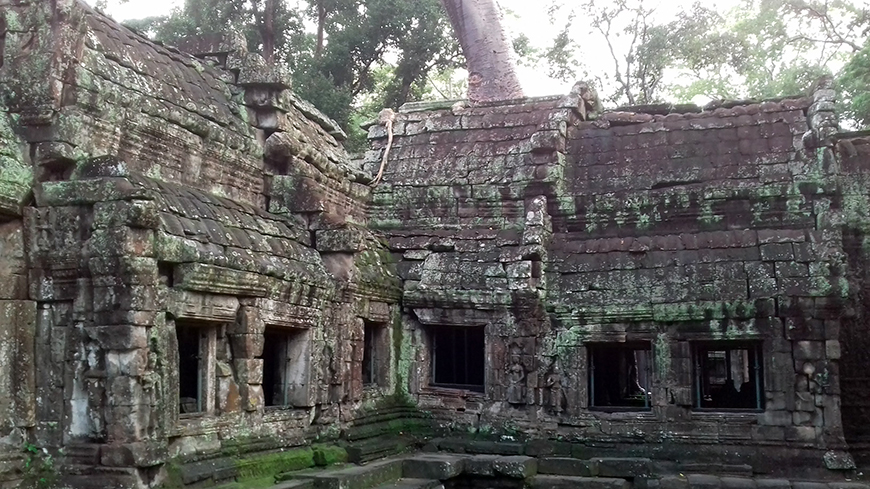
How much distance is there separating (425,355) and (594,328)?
2.56 meters

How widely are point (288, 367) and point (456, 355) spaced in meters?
3.38

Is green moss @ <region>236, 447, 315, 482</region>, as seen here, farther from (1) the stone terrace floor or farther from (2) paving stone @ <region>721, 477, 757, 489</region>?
(2) paving stone @ <region>721, 477, 757, 489</region>

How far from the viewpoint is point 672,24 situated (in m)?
27.3

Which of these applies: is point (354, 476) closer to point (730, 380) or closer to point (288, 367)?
point (288, 367)

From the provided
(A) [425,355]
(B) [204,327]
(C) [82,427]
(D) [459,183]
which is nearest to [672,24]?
(D) [459,183]

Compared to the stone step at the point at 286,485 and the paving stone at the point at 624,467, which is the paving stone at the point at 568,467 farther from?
the stone step at the point at 286,485

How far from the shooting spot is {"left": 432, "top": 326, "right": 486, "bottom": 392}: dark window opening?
42.6 feet

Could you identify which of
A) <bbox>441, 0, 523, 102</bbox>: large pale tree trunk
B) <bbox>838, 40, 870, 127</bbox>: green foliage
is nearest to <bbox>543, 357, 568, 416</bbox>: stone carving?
<bbox>838, 40, 870, 127</bbox>: green foliage

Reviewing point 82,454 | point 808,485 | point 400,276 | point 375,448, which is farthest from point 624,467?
point 82,454

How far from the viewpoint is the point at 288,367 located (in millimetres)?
10406

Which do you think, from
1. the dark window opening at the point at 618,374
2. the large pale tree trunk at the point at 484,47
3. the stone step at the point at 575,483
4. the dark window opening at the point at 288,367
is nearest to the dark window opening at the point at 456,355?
the dark window opening at the point at 618,374

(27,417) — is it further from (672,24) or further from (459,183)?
(672,24)

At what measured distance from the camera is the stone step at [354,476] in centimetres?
916

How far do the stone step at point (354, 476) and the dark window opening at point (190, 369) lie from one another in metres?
1.28
